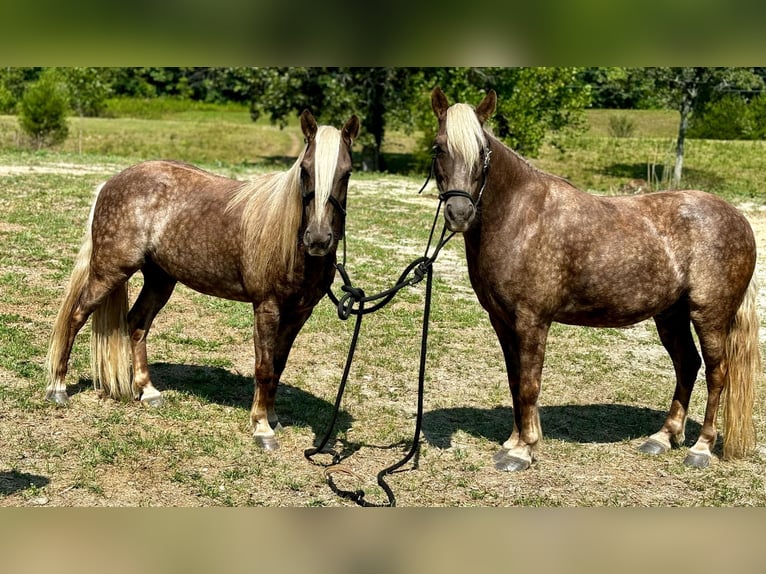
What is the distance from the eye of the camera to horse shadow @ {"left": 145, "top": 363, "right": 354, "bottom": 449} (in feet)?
20.0

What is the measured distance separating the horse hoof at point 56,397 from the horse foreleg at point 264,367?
5.00 feet

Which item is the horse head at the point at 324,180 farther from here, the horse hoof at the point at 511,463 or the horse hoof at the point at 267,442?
the horse hoof at the point at 511,463

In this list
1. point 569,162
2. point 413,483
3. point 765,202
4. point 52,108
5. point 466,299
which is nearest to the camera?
point 413,483

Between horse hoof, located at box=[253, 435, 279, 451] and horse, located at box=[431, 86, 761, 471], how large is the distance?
159 centimetres

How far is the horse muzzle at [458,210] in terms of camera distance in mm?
4574

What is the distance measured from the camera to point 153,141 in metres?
33.9

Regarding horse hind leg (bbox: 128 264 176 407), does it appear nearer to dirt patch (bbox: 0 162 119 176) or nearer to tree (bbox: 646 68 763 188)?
dirt patch (bbox: 0 162 119 176)

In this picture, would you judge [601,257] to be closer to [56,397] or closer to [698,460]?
[698,460]

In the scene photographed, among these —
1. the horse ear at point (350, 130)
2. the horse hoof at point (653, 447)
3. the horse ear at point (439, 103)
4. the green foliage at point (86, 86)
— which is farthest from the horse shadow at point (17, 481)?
the green foliage at point (86, 86)

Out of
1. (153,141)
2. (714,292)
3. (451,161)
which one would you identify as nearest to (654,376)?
(714,292)

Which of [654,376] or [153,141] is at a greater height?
[153,141]
